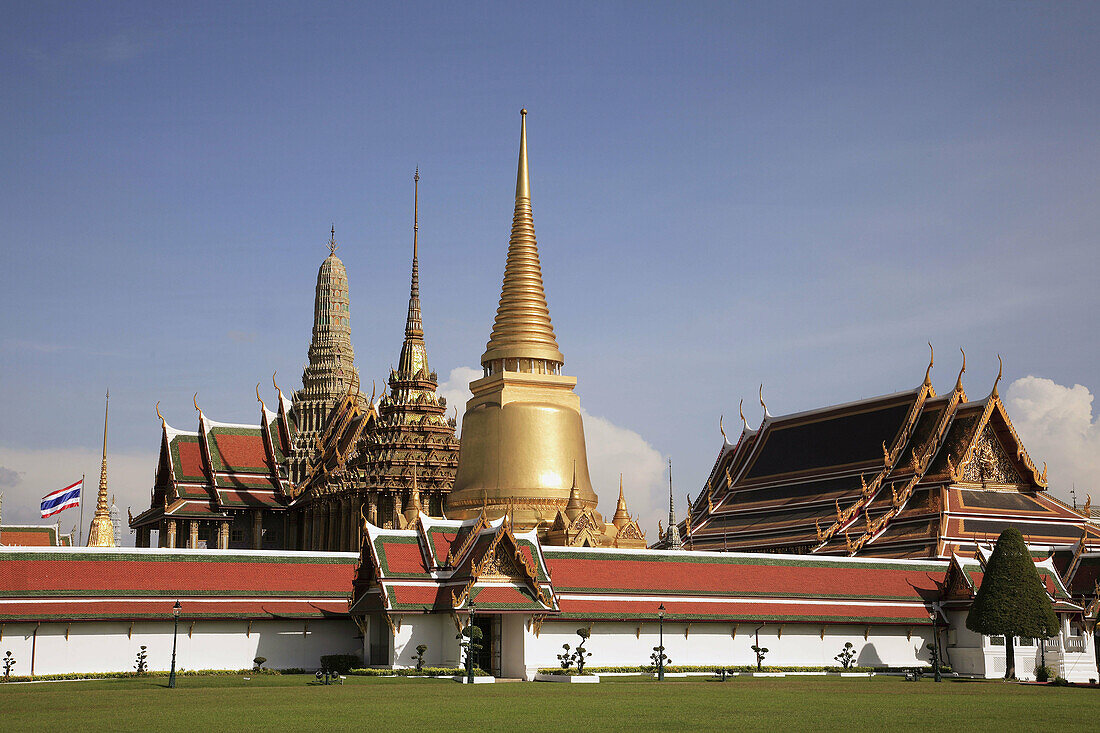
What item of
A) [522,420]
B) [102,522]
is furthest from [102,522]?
[522,420]

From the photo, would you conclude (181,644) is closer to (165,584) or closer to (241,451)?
(165,584)

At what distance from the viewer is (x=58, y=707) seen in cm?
2400

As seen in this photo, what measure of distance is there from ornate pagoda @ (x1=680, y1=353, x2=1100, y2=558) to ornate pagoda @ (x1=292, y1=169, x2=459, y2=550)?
46.2 ft

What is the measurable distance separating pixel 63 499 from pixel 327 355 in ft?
107

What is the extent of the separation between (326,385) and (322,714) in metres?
65.3

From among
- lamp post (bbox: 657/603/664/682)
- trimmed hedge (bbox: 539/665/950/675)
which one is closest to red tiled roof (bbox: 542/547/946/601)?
lamp post (bbox: 657/603/664/682)

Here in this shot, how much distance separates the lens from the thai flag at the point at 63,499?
56750mm

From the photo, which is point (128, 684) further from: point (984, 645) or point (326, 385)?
point (326, 385)

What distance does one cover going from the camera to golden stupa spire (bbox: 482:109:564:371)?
2148 inches

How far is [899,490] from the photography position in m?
49.4

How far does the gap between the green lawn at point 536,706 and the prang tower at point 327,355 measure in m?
50.9

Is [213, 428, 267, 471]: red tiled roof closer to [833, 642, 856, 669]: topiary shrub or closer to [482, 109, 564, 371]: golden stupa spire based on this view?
[482, 109, 564, 371]: golden stupa spire

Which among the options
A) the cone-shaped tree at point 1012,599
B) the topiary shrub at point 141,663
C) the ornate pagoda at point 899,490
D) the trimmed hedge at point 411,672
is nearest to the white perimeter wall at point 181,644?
the topiary shrub at point 141,663

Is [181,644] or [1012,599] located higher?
[1012,599]
